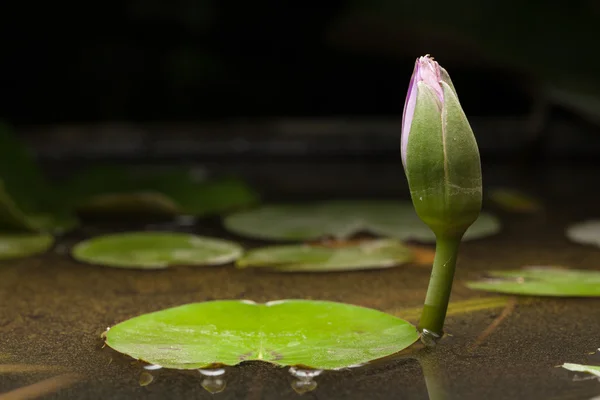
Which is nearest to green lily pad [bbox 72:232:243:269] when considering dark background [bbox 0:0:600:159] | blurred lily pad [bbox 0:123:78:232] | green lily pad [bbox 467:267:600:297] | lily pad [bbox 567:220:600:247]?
blurred lily pad [bbox 0:123:78:232]

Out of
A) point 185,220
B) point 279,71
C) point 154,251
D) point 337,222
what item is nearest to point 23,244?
point 154,251

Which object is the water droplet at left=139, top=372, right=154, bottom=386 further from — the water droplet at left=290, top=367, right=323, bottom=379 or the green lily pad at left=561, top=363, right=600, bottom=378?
the green lily pad at left=561, top=363, right=600, bottom=378

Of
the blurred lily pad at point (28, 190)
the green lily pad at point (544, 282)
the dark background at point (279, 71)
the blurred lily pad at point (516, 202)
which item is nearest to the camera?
the green lily pad at point (544, 282)

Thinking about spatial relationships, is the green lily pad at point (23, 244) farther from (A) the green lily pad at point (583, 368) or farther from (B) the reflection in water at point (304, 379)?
(A) the green lily pad at point (583, 368)

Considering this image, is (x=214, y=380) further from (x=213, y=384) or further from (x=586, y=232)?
(x=586, y=232)

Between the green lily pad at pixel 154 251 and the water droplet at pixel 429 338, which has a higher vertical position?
the green lily pad at pixel 154 251

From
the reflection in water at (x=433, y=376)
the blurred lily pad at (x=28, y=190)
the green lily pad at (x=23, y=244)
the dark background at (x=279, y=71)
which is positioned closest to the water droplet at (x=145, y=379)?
the reflection in water at (x=433, y=376)
